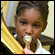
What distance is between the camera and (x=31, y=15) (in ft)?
1.20

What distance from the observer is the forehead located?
36 centimetres

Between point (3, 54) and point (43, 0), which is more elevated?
point (43, 0)

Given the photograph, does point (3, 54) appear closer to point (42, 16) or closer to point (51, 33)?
point (42, 16)

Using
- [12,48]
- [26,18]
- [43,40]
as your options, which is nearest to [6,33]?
[12,48]

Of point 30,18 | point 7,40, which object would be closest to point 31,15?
point 30,18

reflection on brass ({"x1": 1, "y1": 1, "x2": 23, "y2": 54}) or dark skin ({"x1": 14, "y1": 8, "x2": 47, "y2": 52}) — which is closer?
reflection on brass ({"x1": 1, "y1": 1, "x2": 23, "y2": 54})

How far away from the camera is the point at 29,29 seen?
13.1 inches

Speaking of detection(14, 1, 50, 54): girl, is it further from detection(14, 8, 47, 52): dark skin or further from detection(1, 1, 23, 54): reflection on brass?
detection(1, 1, 23, 54): reflection on brass

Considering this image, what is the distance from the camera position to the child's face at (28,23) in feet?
1.10

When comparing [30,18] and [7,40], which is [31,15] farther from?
[7,40]

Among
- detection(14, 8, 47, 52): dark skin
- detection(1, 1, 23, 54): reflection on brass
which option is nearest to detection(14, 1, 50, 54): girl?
detection(14, 8, 47, 52): dark skin

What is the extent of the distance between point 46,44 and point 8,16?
0.62 ft

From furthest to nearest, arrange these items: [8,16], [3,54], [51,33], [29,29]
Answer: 1. [51,33]
2. [8,16]
3. [29,29]
4. [3,54]

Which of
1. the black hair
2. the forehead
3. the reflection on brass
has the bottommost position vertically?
the reflection on brass
